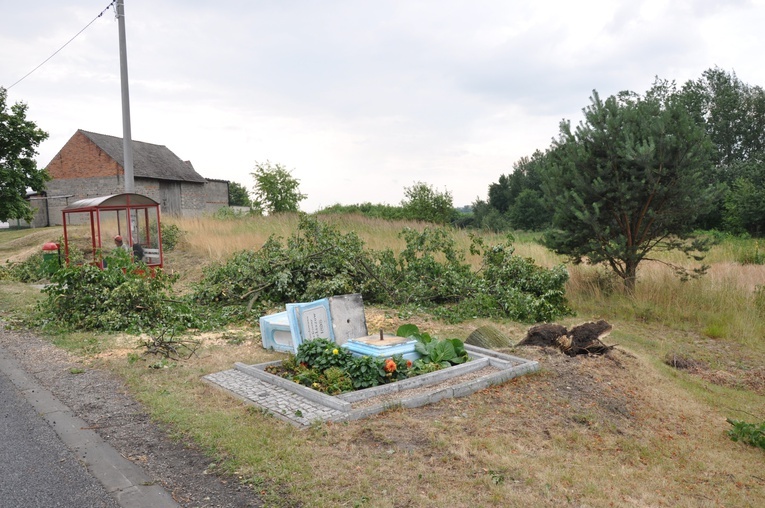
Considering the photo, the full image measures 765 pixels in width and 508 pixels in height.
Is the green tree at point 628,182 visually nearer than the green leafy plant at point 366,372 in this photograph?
No

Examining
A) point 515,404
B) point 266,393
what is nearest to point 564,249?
point 515,404

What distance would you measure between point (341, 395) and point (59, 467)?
2.41 meters

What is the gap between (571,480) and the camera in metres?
4.10

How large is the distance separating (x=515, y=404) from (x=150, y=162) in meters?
45.4

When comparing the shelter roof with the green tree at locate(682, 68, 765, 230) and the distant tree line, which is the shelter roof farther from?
the green tree at locate(682, 68, 765, 230)

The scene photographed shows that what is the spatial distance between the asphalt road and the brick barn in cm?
3769

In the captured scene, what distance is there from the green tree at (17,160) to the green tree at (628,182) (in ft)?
97.6

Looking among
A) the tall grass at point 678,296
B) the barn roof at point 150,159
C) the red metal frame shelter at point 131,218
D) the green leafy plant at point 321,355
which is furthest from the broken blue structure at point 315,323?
the barn roof at point 150,159

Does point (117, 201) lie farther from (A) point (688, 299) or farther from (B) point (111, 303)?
(A) point (688, 299)

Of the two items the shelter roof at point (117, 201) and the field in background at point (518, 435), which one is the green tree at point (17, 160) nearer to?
the shelter roof at point (117, 201)

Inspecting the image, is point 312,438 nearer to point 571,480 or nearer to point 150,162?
point 571,480

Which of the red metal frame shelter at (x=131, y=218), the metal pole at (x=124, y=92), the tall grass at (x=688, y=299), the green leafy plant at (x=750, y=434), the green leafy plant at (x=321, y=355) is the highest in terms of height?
the metal pole at (x=124, y=92)

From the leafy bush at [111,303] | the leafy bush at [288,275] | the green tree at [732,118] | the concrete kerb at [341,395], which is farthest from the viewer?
the green tree at [732,118]

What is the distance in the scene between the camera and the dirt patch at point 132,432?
13.1ft
